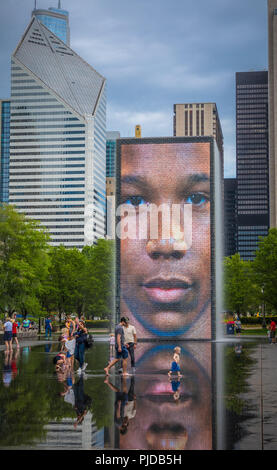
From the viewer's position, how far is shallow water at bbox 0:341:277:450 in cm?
929

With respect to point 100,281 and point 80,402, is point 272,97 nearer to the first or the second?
point 100,281

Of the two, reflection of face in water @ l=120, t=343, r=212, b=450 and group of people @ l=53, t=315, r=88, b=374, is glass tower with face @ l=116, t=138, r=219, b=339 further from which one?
reflection of face in water @ l=120, t=343, r=212, b=450

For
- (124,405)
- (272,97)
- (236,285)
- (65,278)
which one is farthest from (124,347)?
(272,97)

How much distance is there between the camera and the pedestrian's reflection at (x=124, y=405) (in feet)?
35.4

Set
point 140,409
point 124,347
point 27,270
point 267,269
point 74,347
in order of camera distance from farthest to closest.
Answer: point 267,269, point 27,270, point 74,347, point 124,347, point 140,409

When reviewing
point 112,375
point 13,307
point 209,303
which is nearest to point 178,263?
point 209,303

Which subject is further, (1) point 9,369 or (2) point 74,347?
(2) point 74,347

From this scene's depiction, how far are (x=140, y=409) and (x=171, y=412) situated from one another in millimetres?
752

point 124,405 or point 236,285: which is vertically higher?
point 236,285

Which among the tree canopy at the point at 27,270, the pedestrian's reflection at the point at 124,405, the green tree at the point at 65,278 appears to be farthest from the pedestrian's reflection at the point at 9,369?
the green tree at the point at 65,278

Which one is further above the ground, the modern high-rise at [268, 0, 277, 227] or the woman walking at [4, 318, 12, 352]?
the modern high-rise at [268, 0, 277, 227]

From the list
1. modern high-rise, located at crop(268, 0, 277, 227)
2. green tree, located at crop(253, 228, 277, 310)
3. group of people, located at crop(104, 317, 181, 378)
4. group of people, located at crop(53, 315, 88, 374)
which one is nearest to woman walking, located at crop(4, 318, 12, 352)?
group of people, located at crop(53, 315, 88, 374)

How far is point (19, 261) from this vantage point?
4722 centimetres
